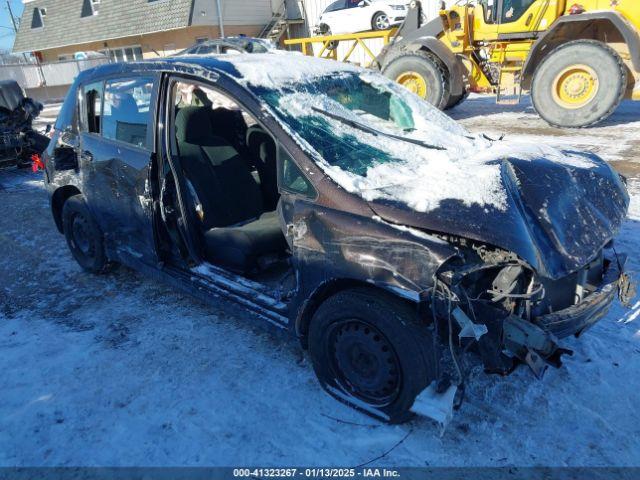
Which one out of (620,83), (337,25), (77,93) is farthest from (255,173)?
(337,25)

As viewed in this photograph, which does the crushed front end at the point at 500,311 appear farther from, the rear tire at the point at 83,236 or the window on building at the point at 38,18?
the window on building at the point at 38,18

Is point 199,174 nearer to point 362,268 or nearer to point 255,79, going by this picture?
point 255,79

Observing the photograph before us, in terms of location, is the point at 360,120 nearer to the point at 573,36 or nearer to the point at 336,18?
the point at 573,36

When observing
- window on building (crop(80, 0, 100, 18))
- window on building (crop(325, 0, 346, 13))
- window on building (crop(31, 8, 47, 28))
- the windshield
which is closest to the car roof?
the windshield

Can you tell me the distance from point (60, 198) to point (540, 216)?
419 centimetres

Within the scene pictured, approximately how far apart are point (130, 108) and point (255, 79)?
1.20 m

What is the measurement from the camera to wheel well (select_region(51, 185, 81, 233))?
14.1 feet

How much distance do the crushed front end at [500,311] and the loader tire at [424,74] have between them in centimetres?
832

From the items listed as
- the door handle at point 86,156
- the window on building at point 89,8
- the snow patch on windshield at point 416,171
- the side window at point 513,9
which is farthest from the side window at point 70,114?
the window on building at point 89,8

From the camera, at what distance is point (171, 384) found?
2.79m

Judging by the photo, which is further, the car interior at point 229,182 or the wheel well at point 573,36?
the wheel well at point 573,36

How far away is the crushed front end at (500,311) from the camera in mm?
2033

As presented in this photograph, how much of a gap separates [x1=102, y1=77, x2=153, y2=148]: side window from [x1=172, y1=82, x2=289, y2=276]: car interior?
0.22 meters

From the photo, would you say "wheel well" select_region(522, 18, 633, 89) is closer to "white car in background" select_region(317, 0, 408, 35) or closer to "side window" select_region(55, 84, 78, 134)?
"white car in background" select_region(317, 0, 408, 35)
